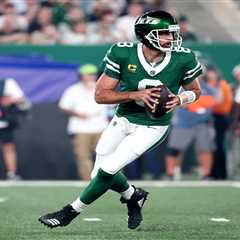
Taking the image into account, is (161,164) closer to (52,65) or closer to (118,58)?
(52,65)

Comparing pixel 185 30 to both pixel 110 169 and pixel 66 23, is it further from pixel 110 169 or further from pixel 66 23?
pixel 110 169

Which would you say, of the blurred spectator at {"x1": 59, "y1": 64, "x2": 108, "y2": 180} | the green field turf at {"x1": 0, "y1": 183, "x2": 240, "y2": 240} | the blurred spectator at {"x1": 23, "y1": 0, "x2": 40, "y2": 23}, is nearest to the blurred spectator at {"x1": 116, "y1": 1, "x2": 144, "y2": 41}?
the blurred spectator at {"x1": 23, "y1": 0, "x2": 40, "y2": 23}

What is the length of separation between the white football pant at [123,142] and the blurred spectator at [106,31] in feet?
25.9

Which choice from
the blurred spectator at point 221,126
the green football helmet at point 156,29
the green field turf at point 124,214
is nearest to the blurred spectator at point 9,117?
the green field turf at point 124,214

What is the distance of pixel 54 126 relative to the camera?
13.7 meters

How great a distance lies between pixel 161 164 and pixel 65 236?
7.01 meters

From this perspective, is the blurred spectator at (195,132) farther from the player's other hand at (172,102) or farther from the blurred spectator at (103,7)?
the player's other hand at (172,102)

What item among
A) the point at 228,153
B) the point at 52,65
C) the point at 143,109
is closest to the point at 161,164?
the point at 228,153

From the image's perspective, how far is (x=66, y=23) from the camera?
1545 centimetres

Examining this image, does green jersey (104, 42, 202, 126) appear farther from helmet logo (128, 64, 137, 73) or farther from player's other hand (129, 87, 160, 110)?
player's other hand (129, 87, 160, 110)

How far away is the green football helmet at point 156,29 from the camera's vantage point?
23.5 feet

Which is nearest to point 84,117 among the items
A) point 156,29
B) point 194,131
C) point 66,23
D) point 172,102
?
point 194,131

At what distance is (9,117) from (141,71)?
244 inches

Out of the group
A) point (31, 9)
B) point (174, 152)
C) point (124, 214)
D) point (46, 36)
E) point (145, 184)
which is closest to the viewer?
point (124, 214)
